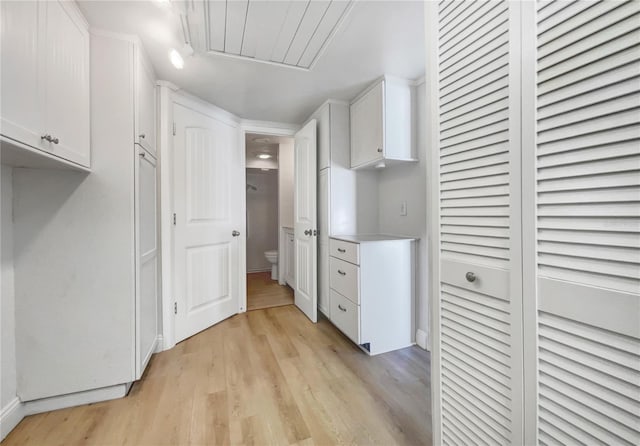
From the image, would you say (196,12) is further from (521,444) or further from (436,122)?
(521,444)

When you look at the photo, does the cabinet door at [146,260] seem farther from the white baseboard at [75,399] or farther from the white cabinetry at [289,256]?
the white cabinetry at [289,256]

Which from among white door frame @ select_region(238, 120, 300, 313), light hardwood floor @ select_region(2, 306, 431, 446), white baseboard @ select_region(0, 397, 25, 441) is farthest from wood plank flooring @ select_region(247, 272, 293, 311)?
white baseboard @ select_region(0, 397, 25, 441)

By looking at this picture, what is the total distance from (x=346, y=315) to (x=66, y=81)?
219cm

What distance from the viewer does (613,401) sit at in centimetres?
53

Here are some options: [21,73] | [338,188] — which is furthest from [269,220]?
[21,73]

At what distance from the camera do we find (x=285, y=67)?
1828 mm

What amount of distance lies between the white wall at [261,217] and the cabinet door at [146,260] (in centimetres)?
326

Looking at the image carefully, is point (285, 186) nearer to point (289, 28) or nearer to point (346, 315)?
point (346, 315)

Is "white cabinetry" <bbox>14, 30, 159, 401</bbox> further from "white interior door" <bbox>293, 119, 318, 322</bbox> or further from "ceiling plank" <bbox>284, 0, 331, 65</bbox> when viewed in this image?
"white interior door" <bbox>293, 119, 318, 322</bbox>

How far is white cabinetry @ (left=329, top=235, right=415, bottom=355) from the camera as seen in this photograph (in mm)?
1937

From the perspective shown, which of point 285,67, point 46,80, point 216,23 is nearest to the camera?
point 46,80

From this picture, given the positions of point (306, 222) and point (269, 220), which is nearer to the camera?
point (306, 222)

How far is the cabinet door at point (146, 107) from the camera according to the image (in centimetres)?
159

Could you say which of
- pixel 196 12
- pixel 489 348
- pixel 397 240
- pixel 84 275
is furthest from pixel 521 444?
pixel 196 12
